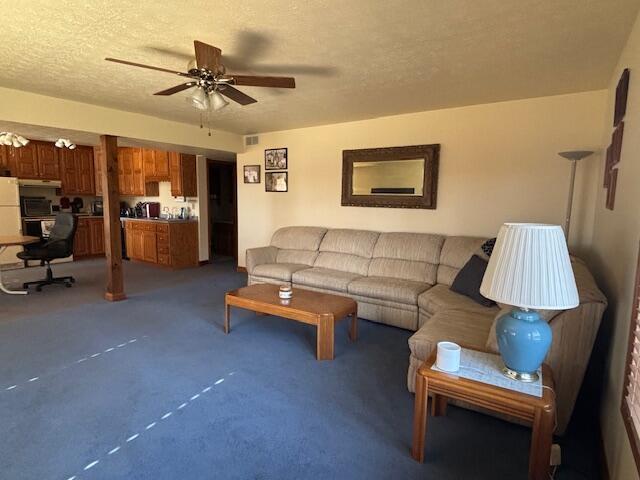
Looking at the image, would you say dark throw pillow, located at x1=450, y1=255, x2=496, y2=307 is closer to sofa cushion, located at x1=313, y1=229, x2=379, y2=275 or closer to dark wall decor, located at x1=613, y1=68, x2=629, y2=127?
sofa cushion, located at x1=313, y1=229, x2=379, y2=275

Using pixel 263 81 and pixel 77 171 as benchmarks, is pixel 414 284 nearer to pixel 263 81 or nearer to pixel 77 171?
pixel 263 81

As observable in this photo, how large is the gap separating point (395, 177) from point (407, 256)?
40.5 inches

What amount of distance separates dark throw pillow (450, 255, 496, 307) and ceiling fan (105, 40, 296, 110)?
6.99 ft

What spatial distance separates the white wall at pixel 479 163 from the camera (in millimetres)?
3305

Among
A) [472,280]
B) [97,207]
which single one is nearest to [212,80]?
[472,280]

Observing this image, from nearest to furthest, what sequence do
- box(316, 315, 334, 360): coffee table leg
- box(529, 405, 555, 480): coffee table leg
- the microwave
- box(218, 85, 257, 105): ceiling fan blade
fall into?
box(529, 405, 555, 480): coffee table leg, box(218, 85, 257, 105): ceiling fan blade, box(316, 315, 334, 360): coffee table leg, the microwave

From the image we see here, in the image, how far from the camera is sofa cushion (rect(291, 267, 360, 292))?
380 centimetres

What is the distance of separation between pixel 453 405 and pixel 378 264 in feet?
6.55

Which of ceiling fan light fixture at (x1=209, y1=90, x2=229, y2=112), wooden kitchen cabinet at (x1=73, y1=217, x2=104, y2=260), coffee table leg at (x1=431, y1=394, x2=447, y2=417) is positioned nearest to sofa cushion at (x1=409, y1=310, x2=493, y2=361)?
coffee table leg at (x1=431, y1=394, x2=447, y2=417)

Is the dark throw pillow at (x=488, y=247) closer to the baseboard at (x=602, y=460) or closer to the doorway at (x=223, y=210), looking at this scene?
the baseboard at (x=602, y=460)

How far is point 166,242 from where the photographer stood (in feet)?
20.1

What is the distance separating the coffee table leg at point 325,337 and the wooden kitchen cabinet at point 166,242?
4.27m

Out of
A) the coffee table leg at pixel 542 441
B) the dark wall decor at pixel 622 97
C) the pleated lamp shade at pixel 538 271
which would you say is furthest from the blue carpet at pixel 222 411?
the dark wall decor at pixel 622 97

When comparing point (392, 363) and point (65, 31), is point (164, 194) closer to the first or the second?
point (65, 31)
